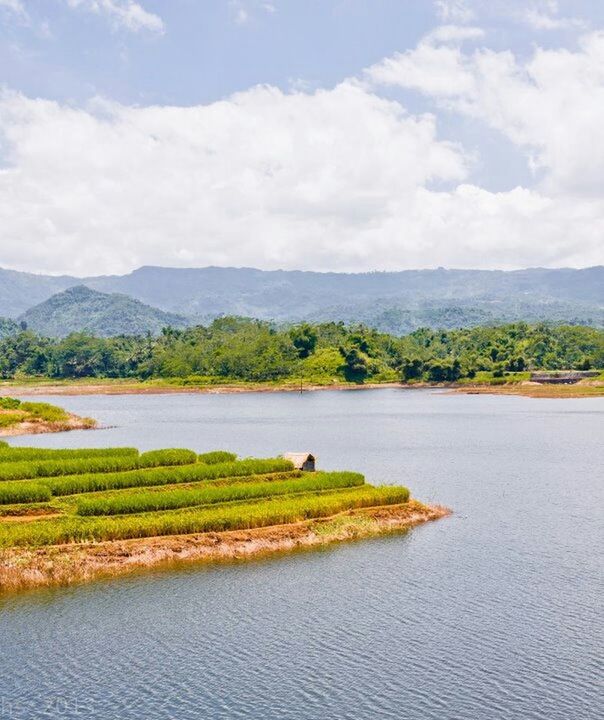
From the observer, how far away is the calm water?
1270 inches

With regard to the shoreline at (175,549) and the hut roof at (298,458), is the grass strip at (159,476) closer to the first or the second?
the hut roof at (298,458)

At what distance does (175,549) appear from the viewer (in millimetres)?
50625

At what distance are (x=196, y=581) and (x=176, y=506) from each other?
1087 centimetres

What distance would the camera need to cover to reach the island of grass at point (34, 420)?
125938 mm

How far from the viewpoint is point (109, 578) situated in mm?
46750

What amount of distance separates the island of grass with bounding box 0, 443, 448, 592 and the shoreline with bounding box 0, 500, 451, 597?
62 millimetres

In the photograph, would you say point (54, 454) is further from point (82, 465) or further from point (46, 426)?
point (46, 426)

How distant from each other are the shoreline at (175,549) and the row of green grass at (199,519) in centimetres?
59

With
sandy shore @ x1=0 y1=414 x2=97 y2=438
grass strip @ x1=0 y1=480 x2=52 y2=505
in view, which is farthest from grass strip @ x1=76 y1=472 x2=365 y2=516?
sandy shore @ x1=0 y1=414 x2=97 y2=438

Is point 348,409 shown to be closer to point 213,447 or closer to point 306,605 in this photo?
point 213,447

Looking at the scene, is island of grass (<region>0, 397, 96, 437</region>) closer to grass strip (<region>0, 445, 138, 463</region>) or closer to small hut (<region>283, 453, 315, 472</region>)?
grass strip (<region>0, 445, 138, 463</region>)

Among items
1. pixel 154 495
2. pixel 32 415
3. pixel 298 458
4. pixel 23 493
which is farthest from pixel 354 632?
pixel 32 415

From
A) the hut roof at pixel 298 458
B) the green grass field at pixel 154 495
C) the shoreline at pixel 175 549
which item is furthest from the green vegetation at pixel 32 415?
the shoreline at pixel 175 549

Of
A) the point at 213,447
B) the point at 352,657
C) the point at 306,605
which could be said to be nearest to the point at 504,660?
the point at 352,657
